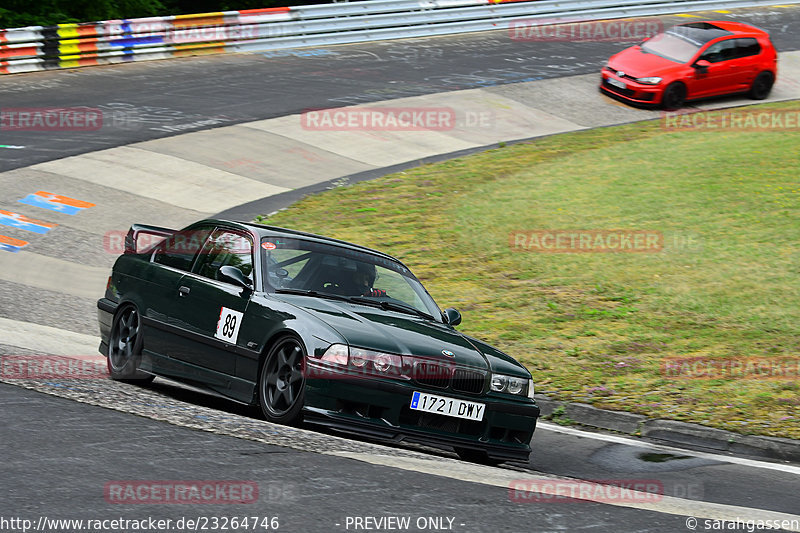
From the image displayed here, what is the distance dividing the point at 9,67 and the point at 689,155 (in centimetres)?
1475

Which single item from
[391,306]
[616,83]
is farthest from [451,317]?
[616,83]

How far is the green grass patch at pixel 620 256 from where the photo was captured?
30.7 feet

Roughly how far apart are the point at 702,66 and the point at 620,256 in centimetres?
1154

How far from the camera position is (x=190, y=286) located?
797cm

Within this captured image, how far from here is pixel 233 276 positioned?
7.45 meters

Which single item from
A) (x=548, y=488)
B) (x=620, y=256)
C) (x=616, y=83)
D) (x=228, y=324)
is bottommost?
(x=620, y=256)

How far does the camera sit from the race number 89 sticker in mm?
7391

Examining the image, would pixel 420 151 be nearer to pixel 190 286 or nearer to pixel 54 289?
pixel 54 289

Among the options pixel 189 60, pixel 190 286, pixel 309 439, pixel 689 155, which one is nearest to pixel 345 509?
pixel 309 439

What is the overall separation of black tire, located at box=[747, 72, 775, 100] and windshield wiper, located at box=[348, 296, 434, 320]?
19411mm

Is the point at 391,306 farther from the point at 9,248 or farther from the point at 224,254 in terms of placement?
the point at 9,248

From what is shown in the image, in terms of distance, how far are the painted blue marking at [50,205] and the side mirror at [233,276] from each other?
27.9ft

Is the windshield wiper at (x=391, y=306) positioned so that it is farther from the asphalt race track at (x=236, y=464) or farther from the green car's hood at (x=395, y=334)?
the asphalt race track at (x=236, y=464)

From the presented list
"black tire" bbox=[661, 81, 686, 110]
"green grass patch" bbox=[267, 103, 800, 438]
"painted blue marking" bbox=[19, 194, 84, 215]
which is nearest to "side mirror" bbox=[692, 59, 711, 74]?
"black tire" bbox=[661, 81, 686, 110]
